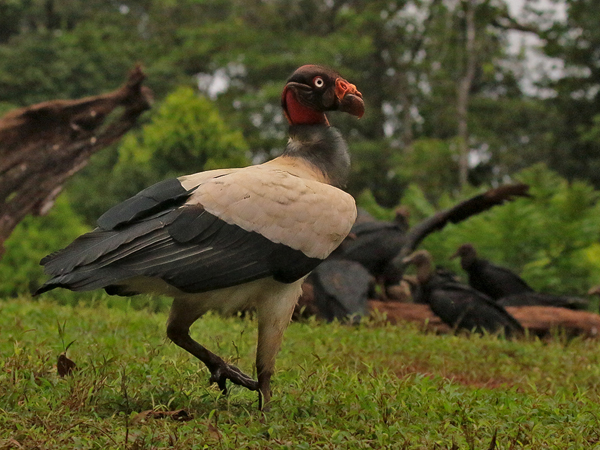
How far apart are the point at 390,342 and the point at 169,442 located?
3737mm

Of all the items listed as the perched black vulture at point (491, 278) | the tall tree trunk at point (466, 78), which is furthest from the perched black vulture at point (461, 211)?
the tall tree trunk at point (466, 78)

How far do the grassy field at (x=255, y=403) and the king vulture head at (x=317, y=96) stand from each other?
1375mm

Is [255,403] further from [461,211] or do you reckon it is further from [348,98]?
[461,211]

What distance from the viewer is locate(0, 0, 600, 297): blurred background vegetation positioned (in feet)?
44.5

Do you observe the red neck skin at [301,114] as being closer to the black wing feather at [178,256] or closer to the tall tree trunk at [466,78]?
the black wing feather at [178,256]

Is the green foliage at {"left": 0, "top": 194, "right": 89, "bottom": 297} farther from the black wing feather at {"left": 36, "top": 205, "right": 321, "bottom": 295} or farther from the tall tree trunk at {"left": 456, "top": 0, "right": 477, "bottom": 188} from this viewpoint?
the tall tree trunk at {"left": 456, "top": 0, "right": 477, "bottom": 188}

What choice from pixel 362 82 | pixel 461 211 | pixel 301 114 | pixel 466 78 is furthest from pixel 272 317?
pixel 362 82

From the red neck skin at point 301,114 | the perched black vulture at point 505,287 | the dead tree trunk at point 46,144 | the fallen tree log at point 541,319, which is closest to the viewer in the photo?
the red neck skin at point 301,114

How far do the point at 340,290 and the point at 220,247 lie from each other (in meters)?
4.67

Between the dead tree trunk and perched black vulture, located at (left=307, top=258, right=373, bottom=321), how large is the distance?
270 centimetres

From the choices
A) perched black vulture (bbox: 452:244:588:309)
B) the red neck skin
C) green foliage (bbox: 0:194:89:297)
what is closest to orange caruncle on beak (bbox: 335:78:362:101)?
the red neck skin

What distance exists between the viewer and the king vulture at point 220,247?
3107 mm

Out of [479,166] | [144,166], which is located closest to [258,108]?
[479,166]

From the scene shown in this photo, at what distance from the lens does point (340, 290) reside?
7750 mm
